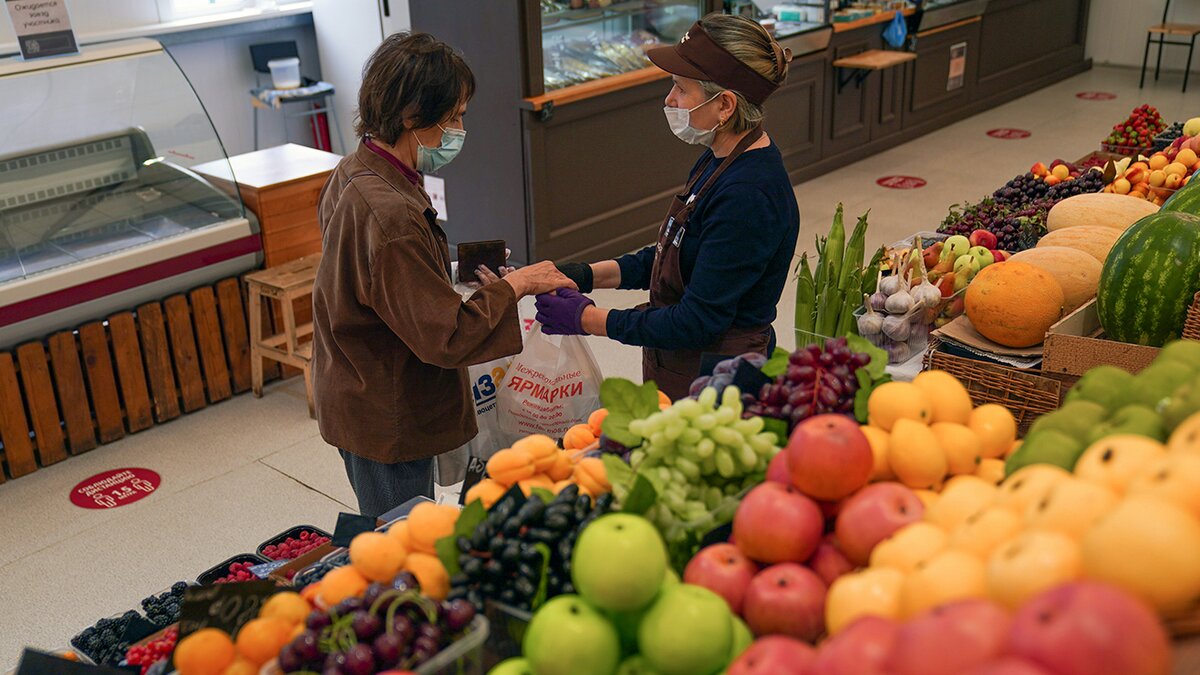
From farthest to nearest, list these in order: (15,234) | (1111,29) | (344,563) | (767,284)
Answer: (1111,29), (15,234), (767,284), (344,563)

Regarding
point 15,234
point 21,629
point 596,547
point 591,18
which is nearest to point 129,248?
point 15,234

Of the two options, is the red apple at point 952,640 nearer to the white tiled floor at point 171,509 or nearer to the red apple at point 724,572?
the red apple at point 724,572

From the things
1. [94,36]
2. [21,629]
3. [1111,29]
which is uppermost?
[94,36]

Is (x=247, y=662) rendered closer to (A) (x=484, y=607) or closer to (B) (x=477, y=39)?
(A) (x=484, y=607)

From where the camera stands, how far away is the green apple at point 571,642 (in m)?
1.27

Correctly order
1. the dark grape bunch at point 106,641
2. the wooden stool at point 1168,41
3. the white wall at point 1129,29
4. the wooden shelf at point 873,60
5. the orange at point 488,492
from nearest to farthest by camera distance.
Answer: the orange at point 488,492 → the dark grape bunch at point 106,641 → the wooden shelf at point 873,60 → the wooden stool at point 1168,41 → the white wall at point 1129,29

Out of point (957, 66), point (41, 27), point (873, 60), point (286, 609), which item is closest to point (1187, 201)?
point (286, 609)

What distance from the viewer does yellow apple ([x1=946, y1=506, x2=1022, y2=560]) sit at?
1235 mm

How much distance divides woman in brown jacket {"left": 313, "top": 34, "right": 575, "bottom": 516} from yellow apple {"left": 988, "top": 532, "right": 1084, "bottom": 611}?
5.07 ft

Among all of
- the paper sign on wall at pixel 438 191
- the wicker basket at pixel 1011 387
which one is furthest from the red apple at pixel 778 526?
the paper sign on wall at pixel 438 191

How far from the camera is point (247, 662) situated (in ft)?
4.79

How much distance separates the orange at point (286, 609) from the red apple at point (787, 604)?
645 millimetres

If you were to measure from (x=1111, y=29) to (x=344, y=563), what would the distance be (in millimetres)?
11758

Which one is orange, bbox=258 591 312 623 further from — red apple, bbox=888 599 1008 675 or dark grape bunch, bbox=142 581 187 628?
dark grape bunch, bbox=142 581 187 628
